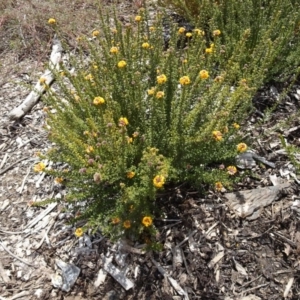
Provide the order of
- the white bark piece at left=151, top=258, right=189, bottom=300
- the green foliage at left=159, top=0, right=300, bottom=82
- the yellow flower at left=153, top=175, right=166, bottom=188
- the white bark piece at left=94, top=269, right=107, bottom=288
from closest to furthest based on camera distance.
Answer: the yellow flower at left=153, top=175, right=166, bottom=188
the white bark piece at left=151, top=258, right=189, bottom=300
the white bark piece at left=94, top=269, right=107, bottom=288
the green foliage at left=159, top=0, right=300, bottom=82

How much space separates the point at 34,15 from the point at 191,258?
3.39 m

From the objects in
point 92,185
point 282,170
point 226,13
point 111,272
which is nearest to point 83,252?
point 111,272

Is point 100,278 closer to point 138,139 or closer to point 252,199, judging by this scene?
point 138,139

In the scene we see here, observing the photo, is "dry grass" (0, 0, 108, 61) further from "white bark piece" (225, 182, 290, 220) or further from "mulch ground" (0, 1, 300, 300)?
"white bark piece" (225, 182, 290, 220)

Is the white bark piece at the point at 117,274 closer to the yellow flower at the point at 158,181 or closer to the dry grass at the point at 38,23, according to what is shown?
the yellow flower at the point at 158,181

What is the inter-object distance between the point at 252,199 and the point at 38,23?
3.18 meters

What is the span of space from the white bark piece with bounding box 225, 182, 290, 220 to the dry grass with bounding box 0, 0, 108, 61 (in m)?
2.54

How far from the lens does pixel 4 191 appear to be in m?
2.83

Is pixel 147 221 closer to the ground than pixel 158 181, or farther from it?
closer to the ground

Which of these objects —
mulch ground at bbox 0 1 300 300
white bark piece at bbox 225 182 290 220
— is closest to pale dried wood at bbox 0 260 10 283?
mulch ground at bbox 0 1 300 300

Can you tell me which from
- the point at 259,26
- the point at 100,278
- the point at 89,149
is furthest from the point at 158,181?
the point at 259,26

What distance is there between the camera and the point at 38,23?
421cm

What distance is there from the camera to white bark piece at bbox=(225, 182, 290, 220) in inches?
93.0

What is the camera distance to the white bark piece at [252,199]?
236cm
